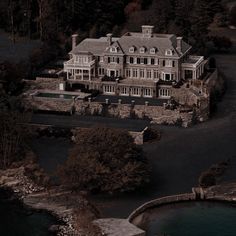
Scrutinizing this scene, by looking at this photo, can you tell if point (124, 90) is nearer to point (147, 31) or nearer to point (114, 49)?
point (114, 49)

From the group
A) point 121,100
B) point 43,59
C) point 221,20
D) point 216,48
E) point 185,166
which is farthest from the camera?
point 221,20

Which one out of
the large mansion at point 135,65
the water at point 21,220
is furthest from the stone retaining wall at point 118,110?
the water at point 21,220

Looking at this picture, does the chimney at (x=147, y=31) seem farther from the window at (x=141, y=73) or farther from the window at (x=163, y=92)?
the window at (x=163, y=92)

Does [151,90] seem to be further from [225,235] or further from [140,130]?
[225,235]

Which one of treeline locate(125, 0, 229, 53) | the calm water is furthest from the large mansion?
the calm water

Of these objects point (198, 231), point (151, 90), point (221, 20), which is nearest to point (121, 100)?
point (151, 90)

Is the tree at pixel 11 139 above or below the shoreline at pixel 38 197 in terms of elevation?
above
